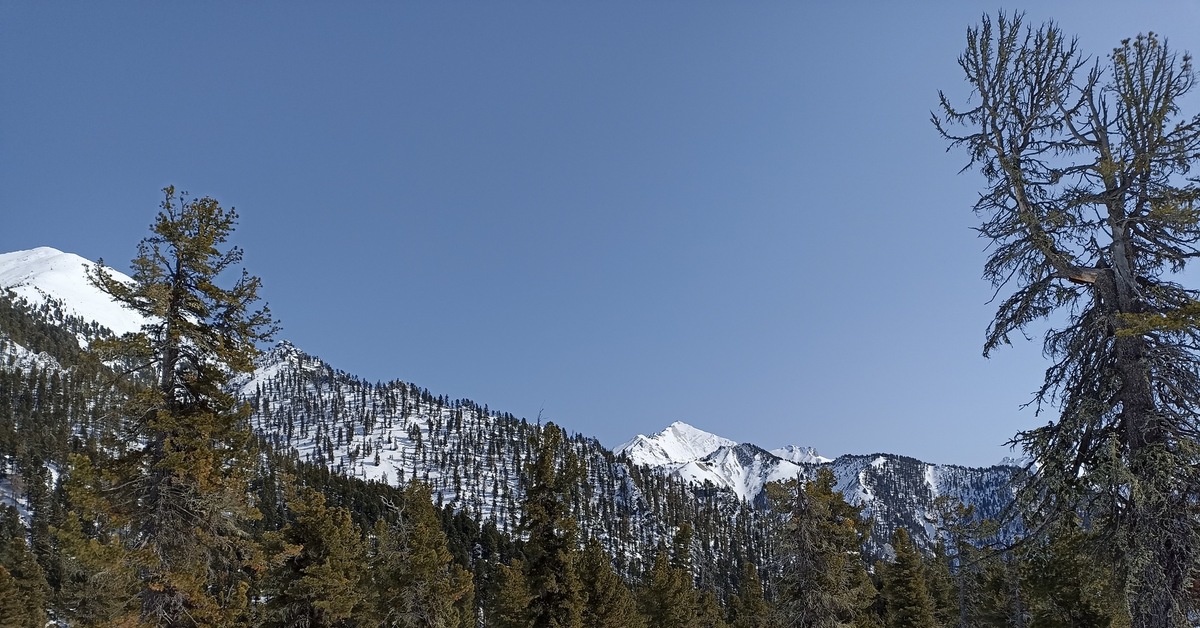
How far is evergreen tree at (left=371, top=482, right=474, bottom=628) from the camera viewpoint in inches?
1038

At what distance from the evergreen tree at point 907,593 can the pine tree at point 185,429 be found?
31.7 metres

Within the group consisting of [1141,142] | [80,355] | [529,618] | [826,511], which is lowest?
[529,618]

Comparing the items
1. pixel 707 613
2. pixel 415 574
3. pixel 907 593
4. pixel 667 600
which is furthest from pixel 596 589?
pixel 707 613

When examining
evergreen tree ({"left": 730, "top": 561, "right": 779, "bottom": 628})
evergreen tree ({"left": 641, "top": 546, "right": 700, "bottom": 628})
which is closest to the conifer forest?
evergreen tree ({"left": 641, "top": 546, "right": 700, "bottom": 628})

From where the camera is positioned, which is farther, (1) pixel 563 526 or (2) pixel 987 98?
(1) pixel 563 526

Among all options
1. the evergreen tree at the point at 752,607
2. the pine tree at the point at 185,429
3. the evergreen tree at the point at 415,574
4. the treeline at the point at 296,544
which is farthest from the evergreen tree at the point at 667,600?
the pine tree at the point at 185,429

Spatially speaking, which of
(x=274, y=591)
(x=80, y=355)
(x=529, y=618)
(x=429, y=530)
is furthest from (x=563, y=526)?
(x=80, y=355)

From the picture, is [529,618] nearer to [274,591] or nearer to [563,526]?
[563,526]

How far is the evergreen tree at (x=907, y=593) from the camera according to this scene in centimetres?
3316

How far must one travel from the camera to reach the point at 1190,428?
9188mm

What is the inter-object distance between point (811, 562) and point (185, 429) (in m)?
22.1

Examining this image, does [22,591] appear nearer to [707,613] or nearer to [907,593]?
[707,613]

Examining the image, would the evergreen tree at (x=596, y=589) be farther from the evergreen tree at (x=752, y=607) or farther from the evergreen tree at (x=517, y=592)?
the evergreen tree at (x=752, y=607)

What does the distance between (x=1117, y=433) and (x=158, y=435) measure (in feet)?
64.3
